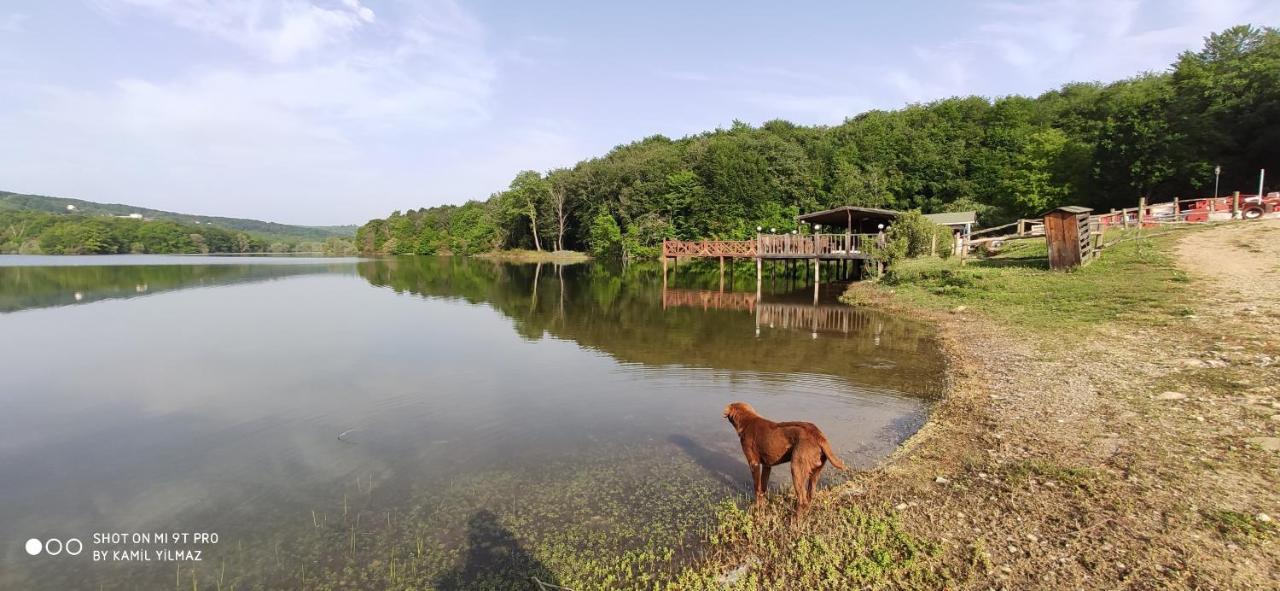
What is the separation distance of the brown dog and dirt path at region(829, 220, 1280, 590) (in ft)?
3.00

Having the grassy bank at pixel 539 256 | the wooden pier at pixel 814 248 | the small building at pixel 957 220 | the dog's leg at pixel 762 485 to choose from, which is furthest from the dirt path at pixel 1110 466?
the grassy bank at pixel 539 256

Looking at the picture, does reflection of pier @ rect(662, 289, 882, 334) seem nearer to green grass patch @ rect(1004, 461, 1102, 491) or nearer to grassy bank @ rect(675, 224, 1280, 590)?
grassy bank @ rect(675, 224, 1280, 590)

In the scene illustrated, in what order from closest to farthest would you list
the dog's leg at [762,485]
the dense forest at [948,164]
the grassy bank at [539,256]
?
the dog's leg at [762,485] → the dense forest at [948,164] → the grassy bank at [539,256]

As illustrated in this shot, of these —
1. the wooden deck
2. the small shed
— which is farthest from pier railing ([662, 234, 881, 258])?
the small shed

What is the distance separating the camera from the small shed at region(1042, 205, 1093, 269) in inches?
738

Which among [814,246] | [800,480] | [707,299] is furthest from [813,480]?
[814,246]

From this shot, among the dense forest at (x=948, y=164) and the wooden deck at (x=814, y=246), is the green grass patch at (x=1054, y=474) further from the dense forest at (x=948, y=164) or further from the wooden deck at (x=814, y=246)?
the dense forest at (x=948, y=164)

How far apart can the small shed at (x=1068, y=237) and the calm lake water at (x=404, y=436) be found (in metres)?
6.82

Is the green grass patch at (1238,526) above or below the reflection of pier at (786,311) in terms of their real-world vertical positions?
above

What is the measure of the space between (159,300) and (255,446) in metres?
25.3

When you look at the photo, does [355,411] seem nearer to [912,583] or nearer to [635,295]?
[912,583]

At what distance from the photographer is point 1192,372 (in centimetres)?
838

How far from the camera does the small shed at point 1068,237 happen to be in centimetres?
1873

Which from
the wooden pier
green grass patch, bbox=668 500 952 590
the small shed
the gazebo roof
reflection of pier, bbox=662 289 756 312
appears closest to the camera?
green grass patch, bbox=668 500 952 590
